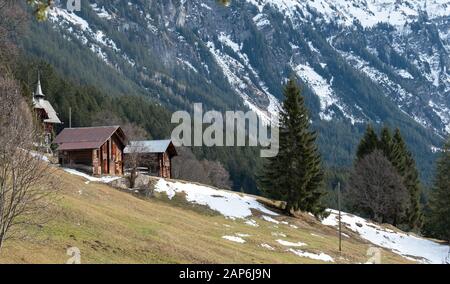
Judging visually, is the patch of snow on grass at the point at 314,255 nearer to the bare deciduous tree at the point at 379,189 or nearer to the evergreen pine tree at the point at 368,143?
the bare deciduous tree at the point at 379,189

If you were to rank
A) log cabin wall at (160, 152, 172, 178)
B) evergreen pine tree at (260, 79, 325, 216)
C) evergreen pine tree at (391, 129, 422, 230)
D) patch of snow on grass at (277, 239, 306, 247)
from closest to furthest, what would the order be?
patch of snow on grass at (277, 239, 306, 247) → evergreen pine tree at (260, 79, 325, 216) → log cabin wall at (160, 152, 172, 178) → evergreen pine tree at (391, 129, 422, 230)

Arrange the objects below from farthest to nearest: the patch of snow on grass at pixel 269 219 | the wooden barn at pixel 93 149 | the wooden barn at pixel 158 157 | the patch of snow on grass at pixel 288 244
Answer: the wooden barn at pixel 158 157
the wooden barn at pixel 93 149
the patch of snow on grass at pixel 269 219
the patch of snow on grass at pixel 288 244

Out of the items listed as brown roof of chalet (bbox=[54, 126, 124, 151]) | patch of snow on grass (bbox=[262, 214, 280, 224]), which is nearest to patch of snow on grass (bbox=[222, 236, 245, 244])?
patch of snow on grass (bbox=[262, 214, 280, 224])

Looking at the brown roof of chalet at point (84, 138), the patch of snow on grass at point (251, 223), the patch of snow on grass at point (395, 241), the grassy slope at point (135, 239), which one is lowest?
the patch of snow on grass at point (395, 241)

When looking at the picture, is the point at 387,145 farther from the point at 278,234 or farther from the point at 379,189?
the point at 278,234

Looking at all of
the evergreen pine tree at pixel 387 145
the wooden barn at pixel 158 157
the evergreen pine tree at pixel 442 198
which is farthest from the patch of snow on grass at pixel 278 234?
the evergreen pine tree at pixel 387 145

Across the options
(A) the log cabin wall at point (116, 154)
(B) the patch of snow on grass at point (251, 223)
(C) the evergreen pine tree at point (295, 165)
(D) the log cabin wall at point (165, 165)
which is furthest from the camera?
(D) the log cabin wall at point (165, 165)

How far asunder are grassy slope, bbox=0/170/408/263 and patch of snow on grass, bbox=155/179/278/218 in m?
6.81

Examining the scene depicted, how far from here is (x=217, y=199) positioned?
206ft

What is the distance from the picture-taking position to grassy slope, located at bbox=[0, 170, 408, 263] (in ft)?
82.2

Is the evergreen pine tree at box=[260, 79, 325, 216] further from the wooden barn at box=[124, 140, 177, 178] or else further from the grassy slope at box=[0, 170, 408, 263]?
the wooden barn at box=[124, 140, 177, 178]

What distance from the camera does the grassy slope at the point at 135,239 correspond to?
25.1 meters

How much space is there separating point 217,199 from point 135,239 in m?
32.8
